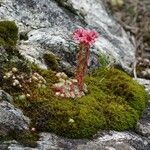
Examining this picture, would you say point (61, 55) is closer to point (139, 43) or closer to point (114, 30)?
point (114, 30)

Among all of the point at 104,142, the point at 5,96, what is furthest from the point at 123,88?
the point at 5,96

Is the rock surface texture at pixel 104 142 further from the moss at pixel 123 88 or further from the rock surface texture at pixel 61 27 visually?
the rock surface texture at pixel 61 27

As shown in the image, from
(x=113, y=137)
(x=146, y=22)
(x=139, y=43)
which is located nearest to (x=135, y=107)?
(x=113, y=137)

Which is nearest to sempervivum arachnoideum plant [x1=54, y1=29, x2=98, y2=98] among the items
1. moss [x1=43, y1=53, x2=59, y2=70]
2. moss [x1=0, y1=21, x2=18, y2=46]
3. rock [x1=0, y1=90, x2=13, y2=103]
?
Answer: moss [x1=43, y1=53, x2=59, y2=70]

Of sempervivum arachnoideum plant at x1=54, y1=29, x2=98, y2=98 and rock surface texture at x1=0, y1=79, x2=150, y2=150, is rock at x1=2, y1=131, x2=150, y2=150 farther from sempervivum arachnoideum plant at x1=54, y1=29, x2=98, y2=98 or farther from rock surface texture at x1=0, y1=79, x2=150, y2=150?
sempervivum arachnoideum plant at x1=54, y1=29, x2=98, y2=98

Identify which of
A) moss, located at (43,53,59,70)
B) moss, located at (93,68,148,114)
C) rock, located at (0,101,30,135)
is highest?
rock, located at (0,101,30,135)

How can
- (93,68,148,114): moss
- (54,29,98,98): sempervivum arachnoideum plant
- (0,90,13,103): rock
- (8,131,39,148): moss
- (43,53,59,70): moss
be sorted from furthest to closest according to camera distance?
(43,53,59,70): moss
(93,68,148,114): moss
(54,29,98,98): sempervivum arachnoideum plant
(0,90,13,103): rock
(8,131,39,148): moss

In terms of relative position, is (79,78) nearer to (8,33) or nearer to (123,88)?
(123,88)
